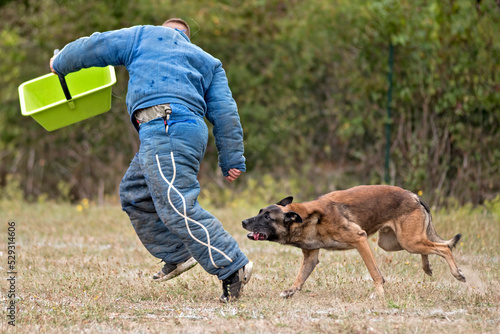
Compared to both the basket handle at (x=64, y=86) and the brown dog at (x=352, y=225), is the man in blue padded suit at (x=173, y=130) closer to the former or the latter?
the basket handle at (x=64, y=86)

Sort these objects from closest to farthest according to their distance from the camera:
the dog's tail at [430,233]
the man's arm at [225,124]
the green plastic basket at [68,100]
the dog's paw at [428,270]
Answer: the man's arm at [225,124], the green plastic basket at [68,100], the dog's tail at [430,233], the dog's paw at [428,270]

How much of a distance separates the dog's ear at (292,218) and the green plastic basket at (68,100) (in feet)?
5.80

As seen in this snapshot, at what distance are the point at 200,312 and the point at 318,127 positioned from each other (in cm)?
717

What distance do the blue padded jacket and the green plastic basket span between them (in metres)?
0.38

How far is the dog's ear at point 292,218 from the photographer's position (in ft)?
17.3

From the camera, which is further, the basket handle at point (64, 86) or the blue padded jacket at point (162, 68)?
the basket handle at point (64, 86)

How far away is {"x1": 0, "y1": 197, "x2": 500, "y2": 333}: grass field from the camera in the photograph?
14.2 ft

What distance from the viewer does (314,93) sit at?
456 inches

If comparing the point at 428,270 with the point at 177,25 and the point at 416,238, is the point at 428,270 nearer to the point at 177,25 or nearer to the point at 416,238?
the point at 416,238

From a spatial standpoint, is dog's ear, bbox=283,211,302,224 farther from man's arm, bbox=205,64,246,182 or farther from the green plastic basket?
the green plastic basket

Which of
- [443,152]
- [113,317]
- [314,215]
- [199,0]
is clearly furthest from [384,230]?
[199,0]

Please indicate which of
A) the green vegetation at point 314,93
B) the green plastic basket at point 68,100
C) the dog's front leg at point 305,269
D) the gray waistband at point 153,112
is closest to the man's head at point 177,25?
the green plastic basket at point 68,100

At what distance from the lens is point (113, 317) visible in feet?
15.0

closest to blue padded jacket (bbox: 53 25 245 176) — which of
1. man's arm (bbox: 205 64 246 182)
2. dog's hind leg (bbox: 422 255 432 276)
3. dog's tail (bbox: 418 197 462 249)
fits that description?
man's arm (bbox: 205 64 246 182)
